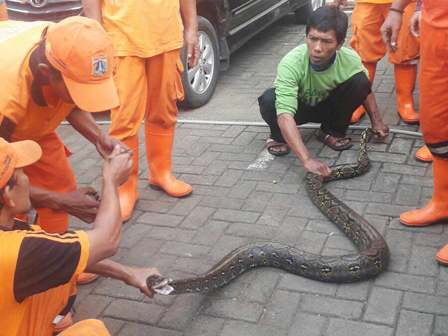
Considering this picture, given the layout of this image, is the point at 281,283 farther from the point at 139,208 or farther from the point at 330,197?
the point at 139,208

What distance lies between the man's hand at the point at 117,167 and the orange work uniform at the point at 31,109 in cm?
52

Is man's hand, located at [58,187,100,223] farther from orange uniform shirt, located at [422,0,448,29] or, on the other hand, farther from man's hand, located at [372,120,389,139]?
man's hand, located at [372,120,389,139]

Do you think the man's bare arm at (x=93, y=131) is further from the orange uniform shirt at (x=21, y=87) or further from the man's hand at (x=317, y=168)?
the man's hand at (x=317, y=168)

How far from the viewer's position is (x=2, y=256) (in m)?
2.00

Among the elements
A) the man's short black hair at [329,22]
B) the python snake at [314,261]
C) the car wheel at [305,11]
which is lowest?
the car wheel at [305,11]

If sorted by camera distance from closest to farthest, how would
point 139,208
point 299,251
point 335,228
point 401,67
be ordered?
point 299,251 < point 335,228 < point 139,208 < point 401,67

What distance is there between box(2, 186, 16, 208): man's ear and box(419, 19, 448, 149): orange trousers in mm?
2586

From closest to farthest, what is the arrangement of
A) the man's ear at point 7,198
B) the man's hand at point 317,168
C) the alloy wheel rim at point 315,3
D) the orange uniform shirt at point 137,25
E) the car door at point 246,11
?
the man's ear at point 7,198, the orange uniform shirt at point 137,25, the man's hand at point 317,168, the car door at point 246,11, the alloy wheel rim at point 315,3

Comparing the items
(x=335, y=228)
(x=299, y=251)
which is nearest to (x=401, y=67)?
(x=335, y=228)

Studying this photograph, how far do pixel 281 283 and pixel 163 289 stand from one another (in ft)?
2.90

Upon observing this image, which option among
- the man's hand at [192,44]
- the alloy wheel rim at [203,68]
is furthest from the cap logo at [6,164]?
the alloy wheel rim at [203,68]

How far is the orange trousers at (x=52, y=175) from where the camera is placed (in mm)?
3373

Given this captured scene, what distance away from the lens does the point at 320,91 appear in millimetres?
5168

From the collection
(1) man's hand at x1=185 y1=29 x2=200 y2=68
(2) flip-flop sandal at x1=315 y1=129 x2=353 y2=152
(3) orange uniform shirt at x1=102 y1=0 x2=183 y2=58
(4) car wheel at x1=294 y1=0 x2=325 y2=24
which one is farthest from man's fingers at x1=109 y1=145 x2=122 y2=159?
(4) car wheel at x1=294 y1=0 x2=325 y2=24
